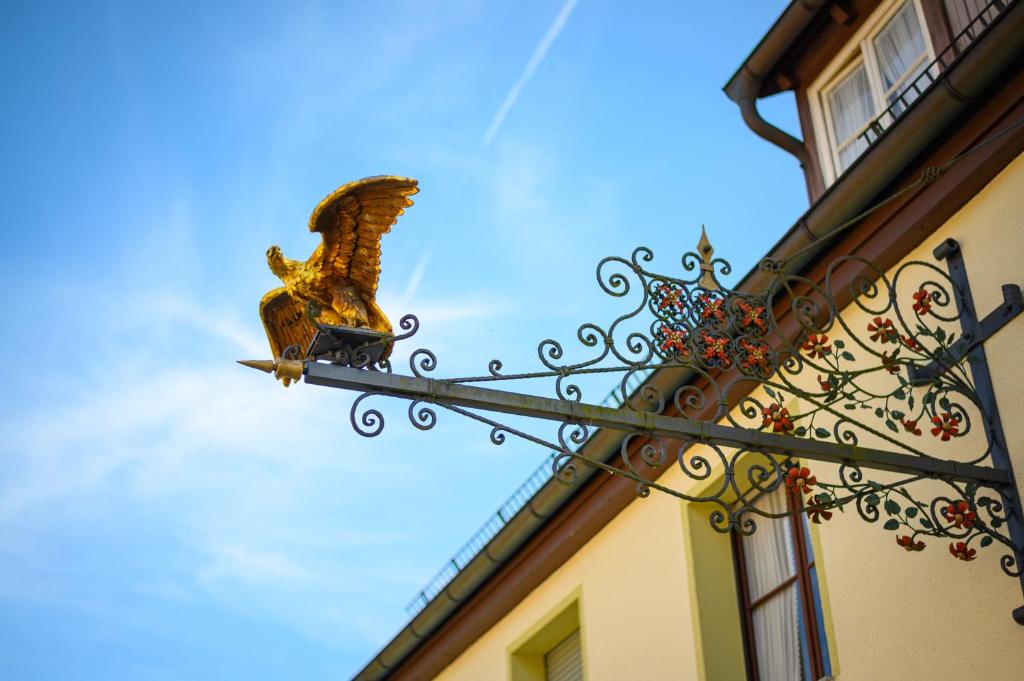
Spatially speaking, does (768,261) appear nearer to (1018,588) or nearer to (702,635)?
(1018,588)

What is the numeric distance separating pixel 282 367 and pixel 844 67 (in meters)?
5.93

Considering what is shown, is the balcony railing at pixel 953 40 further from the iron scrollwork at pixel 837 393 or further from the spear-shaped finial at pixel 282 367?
the spear-shaped finial at pixel 282 367

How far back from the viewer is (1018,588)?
6238mm

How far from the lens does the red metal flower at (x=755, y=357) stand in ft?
21.7

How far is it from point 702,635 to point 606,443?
167 cm

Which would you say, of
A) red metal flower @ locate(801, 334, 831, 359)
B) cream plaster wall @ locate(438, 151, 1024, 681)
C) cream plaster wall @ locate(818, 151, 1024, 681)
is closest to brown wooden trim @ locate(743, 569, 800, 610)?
cream plaster wall @ locate(438, 151, 1024, 681)

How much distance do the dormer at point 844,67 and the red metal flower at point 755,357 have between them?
271 cm

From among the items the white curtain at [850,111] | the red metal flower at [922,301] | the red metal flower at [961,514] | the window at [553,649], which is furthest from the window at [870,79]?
the window at [553,649]

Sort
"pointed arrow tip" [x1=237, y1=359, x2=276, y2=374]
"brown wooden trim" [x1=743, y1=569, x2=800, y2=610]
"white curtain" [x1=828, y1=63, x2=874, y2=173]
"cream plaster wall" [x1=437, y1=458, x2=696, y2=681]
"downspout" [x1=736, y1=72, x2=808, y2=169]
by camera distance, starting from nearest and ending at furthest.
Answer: "pointed arrow tip" [x1=237, y1=359, x2=276, y2=374] → "brown wooden trim" [x1=743, y1=569, x2=800, y2=610] → "cream plaster wall" [x1=437, y1=458, x2=696, y2=681] → "white curtain" [x1=828, y1=63, x2=874, y2=173] → "downspout" [x1=736, y1=72, x2=808, y2=169]

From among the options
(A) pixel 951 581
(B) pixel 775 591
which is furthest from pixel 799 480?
(B) pixel 775 591

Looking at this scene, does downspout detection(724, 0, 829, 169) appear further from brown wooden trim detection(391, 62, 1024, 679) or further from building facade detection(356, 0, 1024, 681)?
brown wooden trim detection(391, 62, 1024, 679)

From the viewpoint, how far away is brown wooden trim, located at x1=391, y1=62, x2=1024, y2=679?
715 cm

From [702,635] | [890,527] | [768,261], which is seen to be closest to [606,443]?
[702,635]

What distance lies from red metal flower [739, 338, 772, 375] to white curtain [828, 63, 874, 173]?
3525 millimetres
